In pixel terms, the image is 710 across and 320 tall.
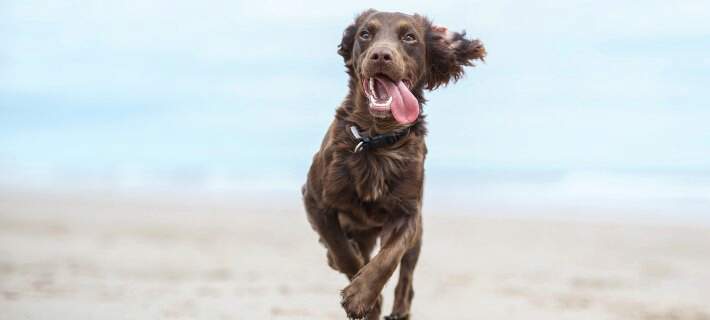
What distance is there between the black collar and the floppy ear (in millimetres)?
555

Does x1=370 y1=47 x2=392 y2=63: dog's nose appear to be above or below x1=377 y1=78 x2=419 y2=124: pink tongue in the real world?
above

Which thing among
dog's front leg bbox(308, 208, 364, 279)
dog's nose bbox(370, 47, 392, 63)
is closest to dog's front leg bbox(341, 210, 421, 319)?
dog's front leg bbox(308, 208, 364, 279)

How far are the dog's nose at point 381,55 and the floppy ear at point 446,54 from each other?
0.89 metres

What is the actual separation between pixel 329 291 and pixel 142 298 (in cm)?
171

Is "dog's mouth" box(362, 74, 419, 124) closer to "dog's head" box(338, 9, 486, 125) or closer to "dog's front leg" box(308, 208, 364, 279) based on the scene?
"dog's head" box(338, 9, 486, 125)

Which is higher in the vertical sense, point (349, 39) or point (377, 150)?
point (349, 39)

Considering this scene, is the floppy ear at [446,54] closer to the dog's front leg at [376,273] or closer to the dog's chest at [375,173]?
the dog's chest at [375,173]

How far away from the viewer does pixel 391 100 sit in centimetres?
572

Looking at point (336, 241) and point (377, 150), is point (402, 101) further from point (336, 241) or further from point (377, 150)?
point (336, 241)

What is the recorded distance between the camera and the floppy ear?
646cm

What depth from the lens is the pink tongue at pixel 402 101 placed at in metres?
5.71

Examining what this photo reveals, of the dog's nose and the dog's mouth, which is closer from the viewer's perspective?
the dog's nose

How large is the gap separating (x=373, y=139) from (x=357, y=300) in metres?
1.03

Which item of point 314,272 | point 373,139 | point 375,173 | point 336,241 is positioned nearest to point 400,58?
point 373,139
